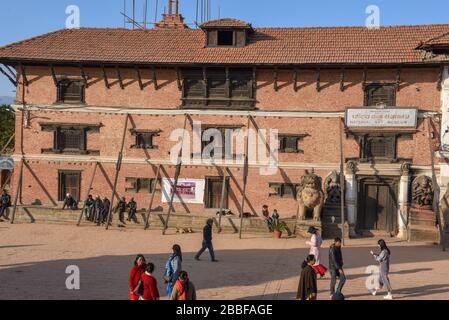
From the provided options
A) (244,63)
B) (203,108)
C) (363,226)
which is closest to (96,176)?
(203,108)

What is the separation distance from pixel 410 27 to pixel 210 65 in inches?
440

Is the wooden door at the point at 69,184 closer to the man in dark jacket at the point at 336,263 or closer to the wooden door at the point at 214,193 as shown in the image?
the wooden door at the point at 214,193

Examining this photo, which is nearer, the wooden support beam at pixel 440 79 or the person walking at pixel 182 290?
the person walking at pixel 182 290

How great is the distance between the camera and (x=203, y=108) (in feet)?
93.4

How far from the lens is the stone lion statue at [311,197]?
2538 cm

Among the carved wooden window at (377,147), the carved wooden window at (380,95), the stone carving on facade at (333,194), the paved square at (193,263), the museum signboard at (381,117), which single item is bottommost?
the paved square at (193,263)

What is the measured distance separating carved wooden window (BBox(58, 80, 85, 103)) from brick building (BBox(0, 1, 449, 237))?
0.06 metres

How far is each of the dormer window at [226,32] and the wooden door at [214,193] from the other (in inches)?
297

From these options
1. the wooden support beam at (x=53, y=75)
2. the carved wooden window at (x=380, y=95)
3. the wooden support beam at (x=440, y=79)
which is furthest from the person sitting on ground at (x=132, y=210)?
the wooden support beam at (x=440, y=79)

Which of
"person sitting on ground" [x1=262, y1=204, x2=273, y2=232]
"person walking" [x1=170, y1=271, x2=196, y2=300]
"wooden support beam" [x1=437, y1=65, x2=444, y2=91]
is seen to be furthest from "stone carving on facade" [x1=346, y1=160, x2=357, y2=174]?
"person walking" [x1=170, y1=271, x2=196, y2=300]

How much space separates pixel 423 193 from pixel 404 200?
45.4 inches
